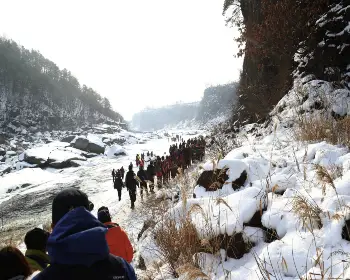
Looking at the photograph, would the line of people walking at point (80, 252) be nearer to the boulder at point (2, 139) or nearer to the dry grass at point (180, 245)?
the dry grass at point (180, 245)

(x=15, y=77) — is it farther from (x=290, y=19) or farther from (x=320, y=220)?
(x=320, y=220)

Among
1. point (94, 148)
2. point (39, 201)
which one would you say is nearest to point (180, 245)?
point (39, 201)

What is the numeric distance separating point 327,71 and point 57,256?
7.59 meters

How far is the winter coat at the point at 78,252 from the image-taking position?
122cm

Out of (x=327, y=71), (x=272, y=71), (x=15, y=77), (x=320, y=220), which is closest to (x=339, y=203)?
(x=320, y=220)

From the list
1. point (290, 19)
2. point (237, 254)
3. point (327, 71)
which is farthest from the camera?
point (290, 19)

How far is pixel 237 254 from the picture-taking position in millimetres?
2553

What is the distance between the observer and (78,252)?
4.01 ft

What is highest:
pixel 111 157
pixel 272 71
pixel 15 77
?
pixel 15 77

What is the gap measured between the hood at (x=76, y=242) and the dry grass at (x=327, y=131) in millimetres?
3414

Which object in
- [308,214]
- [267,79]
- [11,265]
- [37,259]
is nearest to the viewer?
[11,265]

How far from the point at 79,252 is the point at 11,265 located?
0.97 m

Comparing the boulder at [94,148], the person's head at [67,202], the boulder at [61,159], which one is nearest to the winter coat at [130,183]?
the person's head at [67,202]

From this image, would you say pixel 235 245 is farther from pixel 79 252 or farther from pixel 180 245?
pixel 79 252
